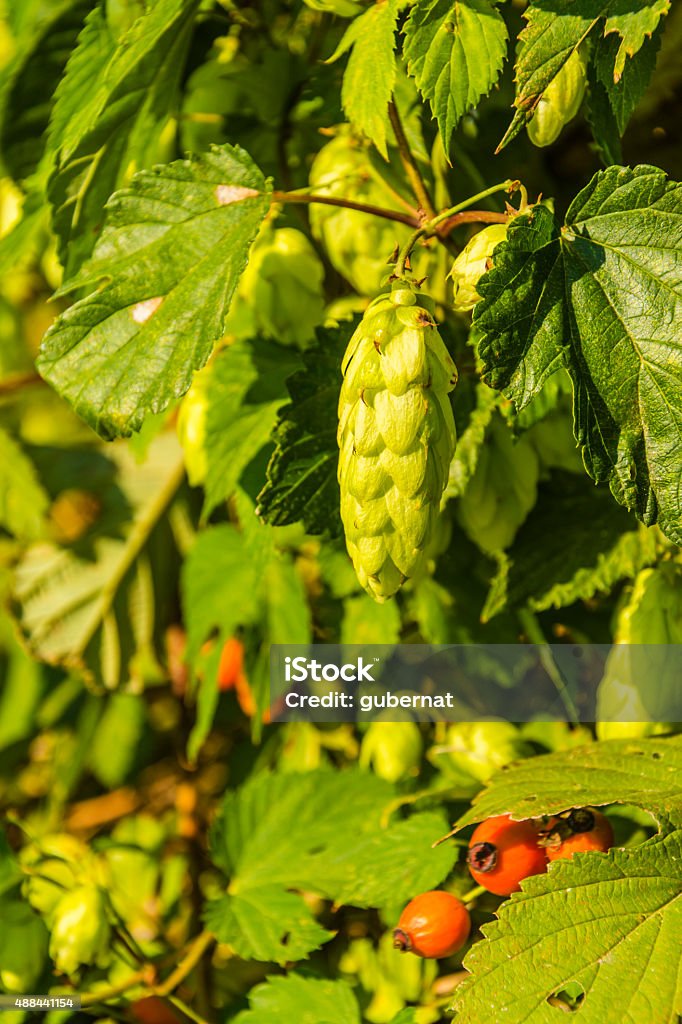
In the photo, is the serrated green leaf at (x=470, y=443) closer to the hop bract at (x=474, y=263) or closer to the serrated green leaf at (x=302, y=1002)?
the hop bract at (x=474, y=263)

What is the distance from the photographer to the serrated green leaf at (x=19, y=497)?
1273 millimetres

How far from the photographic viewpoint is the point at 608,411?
1.75ft

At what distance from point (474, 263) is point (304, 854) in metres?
0.54

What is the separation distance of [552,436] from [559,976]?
1.19ft

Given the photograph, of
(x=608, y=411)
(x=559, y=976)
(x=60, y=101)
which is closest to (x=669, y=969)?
(x=559, y=976)

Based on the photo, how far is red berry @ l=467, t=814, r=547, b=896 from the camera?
68 cm

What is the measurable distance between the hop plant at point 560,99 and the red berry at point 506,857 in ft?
1.47

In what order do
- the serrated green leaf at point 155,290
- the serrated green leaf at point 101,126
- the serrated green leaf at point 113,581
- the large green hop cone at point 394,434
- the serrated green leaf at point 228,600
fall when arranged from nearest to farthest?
the large green hop cone at point 394,434, the serrated green leaf at point 155,290, the serrated green leaf at point 101,126, the serrated green leaf at point 228,600, the serrated green leaf at point 113,581

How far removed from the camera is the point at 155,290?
2.02ft

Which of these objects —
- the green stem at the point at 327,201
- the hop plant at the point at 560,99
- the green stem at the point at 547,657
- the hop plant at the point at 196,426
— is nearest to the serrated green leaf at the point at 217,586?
the hop plant at the point at 196,426

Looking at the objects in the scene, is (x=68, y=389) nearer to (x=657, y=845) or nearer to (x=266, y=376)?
(x=266, y=376)

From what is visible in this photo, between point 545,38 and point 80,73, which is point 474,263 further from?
point 80,73

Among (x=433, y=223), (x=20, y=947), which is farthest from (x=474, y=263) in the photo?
(x=20, y=947)

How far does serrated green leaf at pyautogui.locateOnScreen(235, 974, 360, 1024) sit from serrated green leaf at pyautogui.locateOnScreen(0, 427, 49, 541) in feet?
2.23
